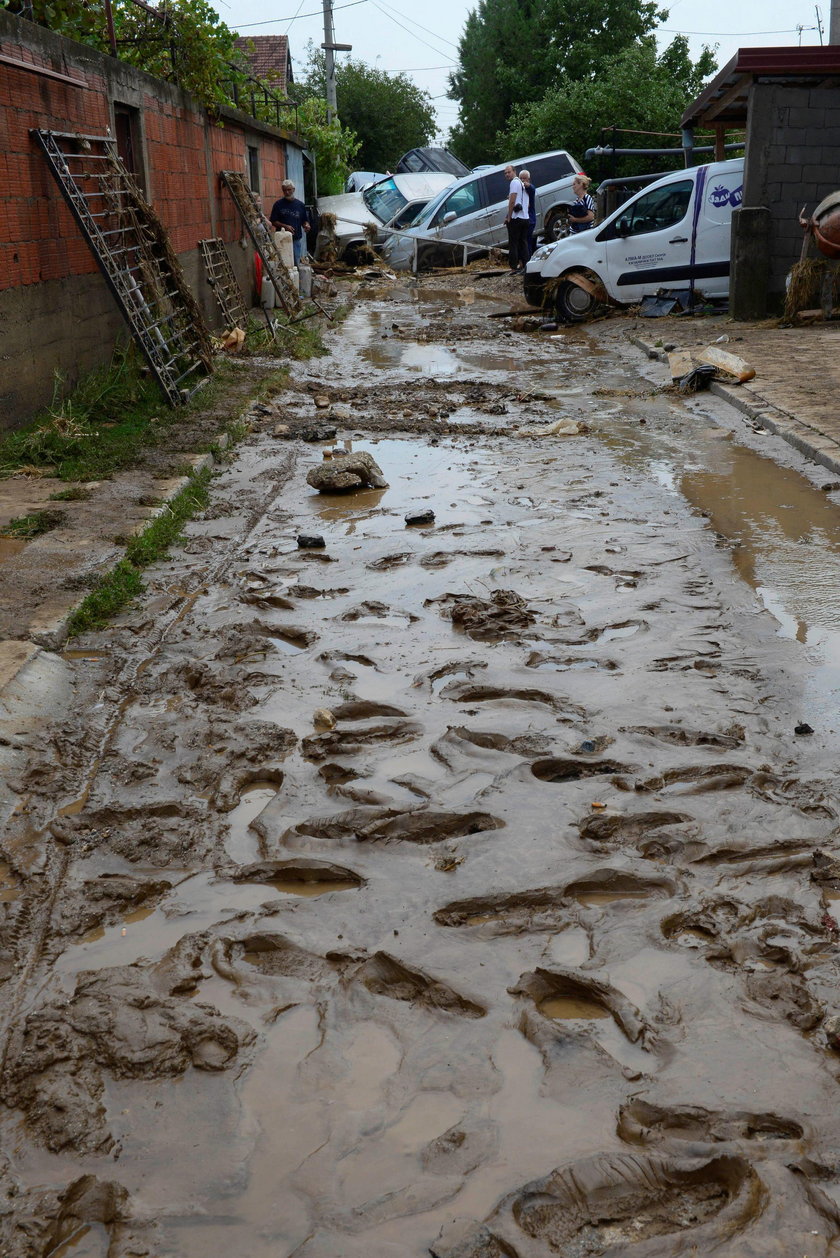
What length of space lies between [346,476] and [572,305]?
10.6 meters

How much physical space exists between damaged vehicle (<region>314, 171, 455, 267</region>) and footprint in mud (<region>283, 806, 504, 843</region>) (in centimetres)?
2527

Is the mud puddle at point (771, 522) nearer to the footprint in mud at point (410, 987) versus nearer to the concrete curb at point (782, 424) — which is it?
the concrete curb at point (782, 424)

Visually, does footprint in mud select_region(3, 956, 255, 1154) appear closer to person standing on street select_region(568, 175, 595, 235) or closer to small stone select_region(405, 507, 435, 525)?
small stone select_region(405, 507, 435, 525)

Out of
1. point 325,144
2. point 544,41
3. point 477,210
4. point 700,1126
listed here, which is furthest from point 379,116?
point 700,1126

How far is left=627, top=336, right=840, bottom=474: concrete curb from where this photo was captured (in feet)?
26.3

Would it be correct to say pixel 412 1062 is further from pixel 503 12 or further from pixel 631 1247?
pixel 503 12

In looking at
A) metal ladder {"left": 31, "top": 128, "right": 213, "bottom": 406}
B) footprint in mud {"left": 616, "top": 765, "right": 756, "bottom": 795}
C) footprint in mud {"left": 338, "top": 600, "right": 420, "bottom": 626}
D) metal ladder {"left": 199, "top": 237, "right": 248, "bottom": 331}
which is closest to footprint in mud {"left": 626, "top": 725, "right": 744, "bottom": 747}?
footprint in mud {"left": 616, "top": 765, "right": 756, "bottom": 795}

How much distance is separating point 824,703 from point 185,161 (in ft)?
42.5

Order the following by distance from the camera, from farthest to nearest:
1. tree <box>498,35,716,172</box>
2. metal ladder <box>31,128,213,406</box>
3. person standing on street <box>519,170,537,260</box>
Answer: tree <box>498,35,716,172</box> < person standing on street <box>519,170,537,260</box> < metal ladder <box>31,128,213,406</box>

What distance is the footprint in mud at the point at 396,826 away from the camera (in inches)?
134

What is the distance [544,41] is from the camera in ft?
138

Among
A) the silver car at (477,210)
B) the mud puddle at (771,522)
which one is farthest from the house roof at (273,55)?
the mud puddle at (771,522)

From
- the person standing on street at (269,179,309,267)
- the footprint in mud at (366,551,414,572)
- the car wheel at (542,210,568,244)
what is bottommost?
the footprint in mud at (366,551,414,572)

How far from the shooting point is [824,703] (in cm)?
418
